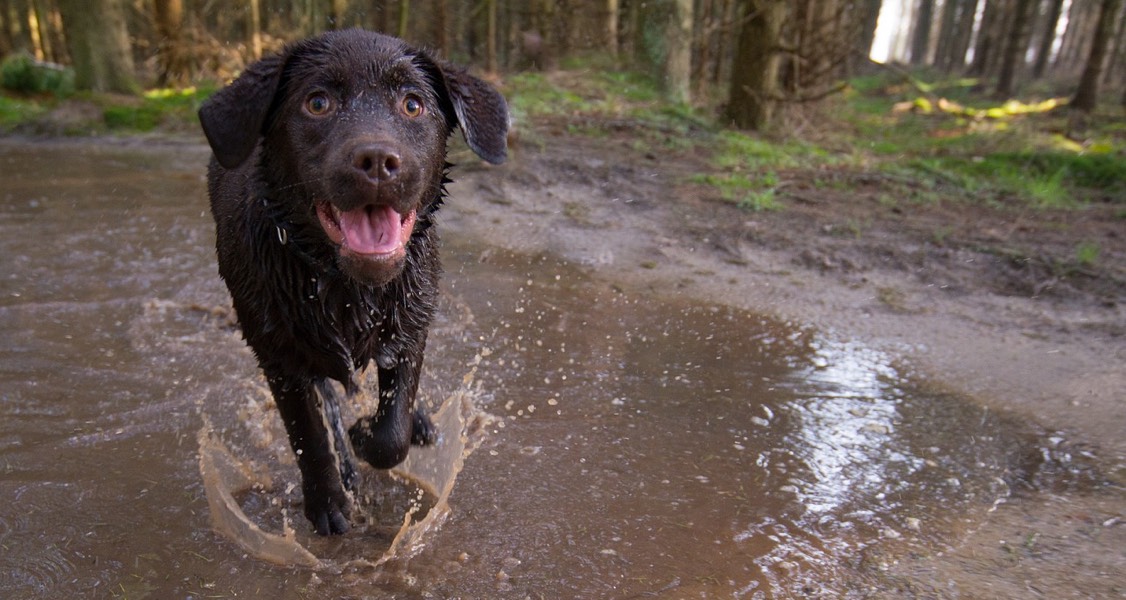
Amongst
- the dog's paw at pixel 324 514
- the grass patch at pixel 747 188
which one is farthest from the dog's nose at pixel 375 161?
the grass patch at pixel 747 188

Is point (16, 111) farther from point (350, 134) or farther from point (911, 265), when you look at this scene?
point (911, 265)

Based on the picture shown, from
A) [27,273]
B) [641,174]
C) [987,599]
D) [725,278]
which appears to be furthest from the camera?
[641,174]

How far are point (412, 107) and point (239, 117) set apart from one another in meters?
0.64

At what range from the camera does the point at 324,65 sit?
296 centimetres

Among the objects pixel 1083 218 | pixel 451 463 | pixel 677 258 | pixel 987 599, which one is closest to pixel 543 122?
pixel 677 258

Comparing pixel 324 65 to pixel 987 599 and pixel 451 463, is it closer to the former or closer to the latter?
pixel 451 463

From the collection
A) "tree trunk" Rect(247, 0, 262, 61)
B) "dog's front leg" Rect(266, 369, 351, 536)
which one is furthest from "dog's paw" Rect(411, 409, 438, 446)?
"tree trunk" Rect(247, 0, 262, 61)

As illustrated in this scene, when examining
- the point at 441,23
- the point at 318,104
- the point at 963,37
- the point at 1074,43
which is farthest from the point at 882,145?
the point at 1074,43

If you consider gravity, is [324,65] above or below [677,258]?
above

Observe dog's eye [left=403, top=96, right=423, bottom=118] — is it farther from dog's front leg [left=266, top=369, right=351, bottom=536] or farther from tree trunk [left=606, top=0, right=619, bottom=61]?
tree trunk [left=606, top=0, right=619, bottom=61]

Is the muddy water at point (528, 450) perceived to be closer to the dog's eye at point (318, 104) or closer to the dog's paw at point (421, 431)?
the dog's paw at point (421, 431)

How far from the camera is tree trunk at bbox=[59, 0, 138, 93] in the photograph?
15.4 metres

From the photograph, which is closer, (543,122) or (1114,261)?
(1114,261)

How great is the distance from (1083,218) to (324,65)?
870 centimetres
